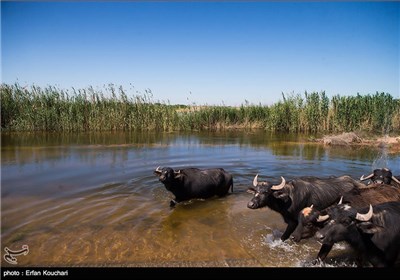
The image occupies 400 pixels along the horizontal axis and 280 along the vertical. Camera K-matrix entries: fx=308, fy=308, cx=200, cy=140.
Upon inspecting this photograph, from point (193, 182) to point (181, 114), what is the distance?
1950 centimetres

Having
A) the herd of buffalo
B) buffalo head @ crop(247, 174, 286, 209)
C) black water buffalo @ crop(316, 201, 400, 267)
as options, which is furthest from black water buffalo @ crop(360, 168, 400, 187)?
black water buffalo @ crop(316, 201, 400, 267)

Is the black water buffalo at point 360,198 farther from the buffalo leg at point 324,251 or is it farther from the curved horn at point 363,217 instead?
the curved horn at point 363,217

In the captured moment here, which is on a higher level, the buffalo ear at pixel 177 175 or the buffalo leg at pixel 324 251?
the buffalo ear at pixel 177 175

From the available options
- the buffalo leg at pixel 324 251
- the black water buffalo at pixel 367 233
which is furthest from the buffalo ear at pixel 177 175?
the black water buffalo at pixel 367 233

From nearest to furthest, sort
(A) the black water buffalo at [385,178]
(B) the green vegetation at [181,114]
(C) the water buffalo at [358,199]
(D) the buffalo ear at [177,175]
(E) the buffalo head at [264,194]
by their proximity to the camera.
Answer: (C) the water buffalo at [358,199] → (E) the buffalo head at [264,194] → (A) the black water buffalo at [385,178] → (D) the buffalo ear at [177,175] → (B) the green vegetation at [181,114]

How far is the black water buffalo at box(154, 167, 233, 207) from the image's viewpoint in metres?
8.44

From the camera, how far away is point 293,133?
25.8m

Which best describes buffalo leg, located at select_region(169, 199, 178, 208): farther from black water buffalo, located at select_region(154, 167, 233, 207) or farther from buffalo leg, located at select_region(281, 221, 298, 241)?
buffalo leg, located at select_region(281, 221, 298, 241)

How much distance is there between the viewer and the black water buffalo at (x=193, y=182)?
332 inches

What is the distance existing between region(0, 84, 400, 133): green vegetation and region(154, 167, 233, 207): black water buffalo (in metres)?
16.3

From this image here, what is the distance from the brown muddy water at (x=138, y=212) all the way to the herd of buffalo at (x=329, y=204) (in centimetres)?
41

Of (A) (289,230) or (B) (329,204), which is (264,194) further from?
(B) (329,204)

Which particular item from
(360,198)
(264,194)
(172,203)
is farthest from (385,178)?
(172,203)

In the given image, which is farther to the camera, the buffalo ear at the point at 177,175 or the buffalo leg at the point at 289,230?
the buffalo ear at the point at 177,175
